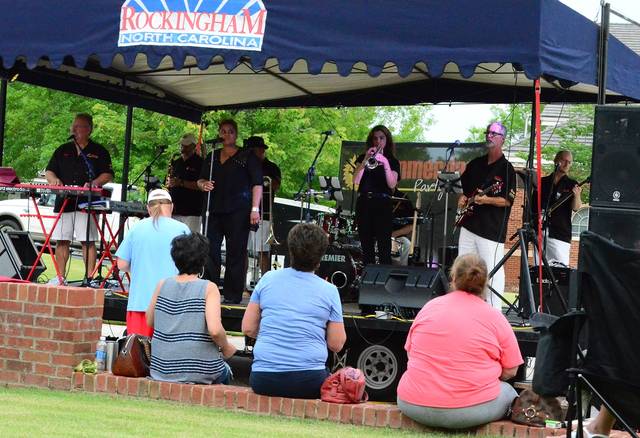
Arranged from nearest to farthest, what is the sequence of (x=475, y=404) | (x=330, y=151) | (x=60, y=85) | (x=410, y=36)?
(x=475, y=404)
(x=410, y=36)
(x=60, y=85)
(x=330, y=151)

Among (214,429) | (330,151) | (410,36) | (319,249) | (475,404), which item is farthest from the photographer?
(330,151)

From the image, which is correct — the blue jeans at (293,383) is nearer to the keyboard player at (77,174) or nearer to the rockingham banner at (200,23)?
the rockingham banner at (200,23)

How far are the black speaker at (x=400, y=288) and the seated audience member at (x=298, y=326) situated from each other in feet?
6.53

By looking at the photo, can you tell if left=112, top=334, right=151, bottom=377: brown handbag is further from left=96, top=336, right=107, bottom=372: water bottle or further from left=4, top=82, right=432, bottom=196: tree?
left=4, top=82, right=432, bottom=196: tree

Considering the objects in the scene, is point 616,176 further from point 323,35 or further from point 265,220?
point 265,220

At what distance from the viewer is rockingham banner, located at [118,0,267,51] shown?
29.5 feet

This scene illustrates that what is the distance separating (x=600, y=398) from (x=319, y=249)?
2.40m

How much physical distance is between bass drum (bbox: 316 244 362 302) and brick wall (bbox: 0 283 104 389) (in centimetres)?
385

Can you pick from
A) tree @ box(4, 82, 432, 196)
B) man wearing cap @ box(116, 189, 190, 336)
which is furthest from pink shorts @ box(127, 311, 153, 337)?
tree @ box(4, 82, 432, 196)

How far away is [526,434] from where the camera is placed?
7.01 metres

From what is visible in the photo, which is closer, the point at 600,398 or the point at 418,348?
the point at 600,398

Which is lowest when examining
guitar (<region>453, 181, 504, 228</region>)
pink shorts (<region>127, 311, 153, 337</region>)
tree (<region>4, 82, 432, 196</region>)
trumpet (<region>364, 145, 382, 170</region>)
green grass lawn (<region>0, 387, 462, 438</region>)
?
green grass lawn (<region>0, 387, 462, 438</region>)

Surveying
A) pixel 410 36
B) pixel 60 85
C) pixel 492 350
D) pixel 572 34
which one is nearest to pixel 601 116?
pixel 572 34

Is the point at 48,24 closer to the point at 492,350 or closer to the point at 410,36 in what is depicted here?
the point at 410,36
